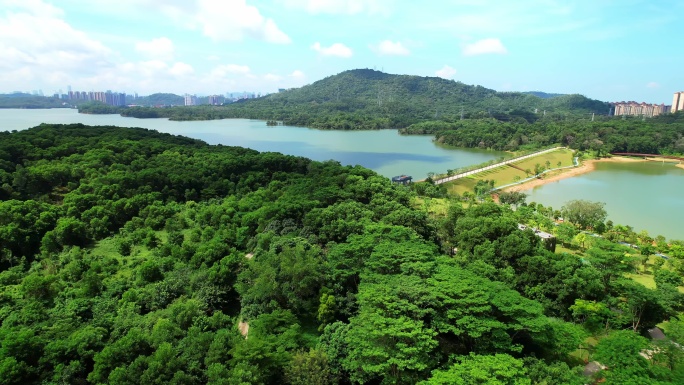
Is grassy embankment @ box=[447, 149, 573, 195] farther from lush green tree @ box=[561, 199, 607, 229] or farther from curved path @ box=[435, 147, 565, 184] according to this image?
lush green tree @ box=[561, 199, 607, 229]

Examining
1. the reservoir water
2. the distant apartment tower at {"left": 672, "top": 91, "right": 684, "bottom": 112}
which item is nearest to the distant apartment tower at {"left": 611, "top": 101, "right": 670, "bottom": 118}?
the distant apartment tower at {"left": 672, "top": 91, "right": 684, "bottom": 112}

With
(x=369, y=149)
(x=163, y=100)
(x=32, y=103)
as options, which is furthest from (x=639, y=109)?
(x=163, y=100)

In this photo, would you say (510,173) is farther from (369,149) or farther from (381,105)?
(381,105)

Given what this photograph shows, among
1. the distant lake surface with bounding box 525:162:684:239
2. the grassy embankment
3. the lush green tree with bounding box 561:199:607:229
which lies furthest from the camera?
the grassy embankment

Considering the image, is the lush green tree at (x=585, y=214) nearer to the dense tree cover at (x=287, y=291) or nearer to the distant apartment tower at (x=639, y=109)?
the dense tree cover at (x=287, y=291)

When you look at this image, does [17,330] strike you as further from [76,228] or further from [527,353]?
[527,353]

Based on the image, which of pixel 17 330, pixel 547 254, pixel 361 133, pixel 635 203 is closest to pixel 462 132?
pixel 361 133

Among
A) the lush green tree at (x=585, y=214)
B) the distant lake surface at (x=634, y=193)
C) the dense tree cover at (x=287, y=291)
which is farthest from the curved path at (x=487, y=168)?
the dense tree cover at (x=287, y=291)
